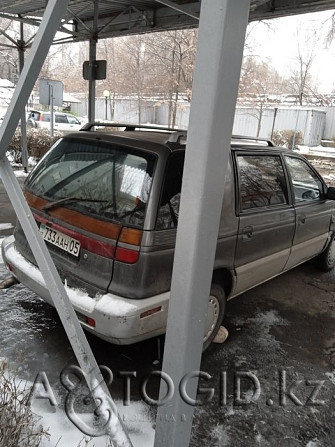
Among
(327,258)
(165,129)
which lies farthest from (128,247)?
(327,258)

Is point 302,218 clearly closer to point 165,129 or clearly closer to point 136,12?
point 165,129

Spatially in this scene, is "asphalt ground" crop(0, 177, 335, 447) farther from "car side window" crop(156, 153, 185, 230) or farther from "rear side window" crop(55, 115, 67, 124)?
"rear side window" crop(55, 115, 67, 124)

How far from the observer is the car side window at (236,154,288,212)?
323cm

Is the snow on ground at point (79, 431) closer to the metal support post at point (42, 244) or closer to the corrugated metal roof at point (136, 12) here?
the metal support post at point (42, 244)

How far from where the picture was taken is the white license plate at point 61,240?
2.74 metres

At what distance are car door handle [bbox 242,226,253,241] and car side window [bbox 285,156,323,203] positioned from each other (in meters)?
1.02

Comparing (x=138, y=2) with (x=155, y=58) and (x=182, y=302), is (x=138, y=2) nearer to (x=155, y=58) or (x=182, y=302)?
(x=182, y=302)

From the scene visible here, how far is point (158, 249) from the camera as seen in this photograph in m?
2.53

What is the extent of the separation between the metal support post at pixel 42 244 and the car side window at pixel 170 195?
0.82 m

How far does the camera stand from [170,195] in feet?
8.59

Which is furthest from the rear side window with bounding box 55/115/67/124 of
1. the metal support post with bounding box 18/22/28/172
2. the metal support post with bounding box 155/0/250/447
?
the metal support post with bounding box 155/0/250/447

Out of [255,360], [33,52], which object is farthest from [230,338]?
[33,52]

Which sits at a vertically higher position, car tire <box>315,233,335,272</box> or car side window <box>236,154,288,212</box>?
car side window <box>236,154,288,212</box>

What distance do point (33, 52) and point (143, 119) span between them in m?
30.1
